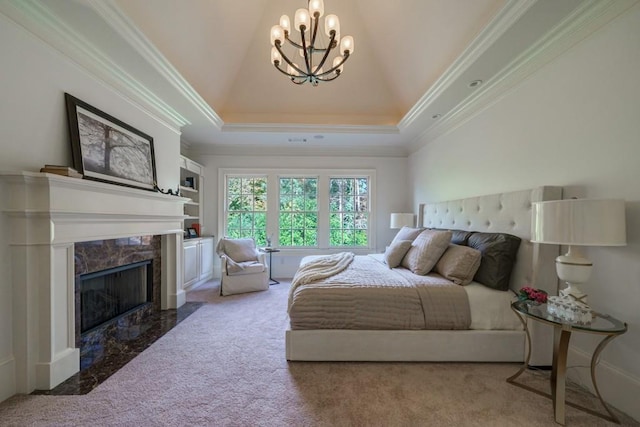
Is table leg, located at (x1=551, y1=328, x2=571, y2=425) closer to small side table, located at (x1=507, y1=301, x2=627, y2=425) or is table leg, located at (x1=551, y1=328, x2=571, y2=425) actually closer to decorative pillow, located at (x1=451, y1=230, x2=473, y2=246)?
small side table, located at (x1=507, y1=301, x2=627, y2=425)

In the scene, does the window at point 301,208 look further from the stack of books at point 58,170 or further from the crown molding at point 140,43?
the stack of books at point 58,170

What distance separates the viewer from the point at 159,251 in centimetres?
325

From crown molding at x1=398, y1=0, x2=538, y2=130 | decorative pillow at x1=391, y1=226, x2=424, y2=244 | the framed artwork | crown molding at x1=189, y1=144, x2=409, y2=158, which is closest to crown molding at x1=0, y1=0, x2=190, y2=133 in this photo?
the framed artwork

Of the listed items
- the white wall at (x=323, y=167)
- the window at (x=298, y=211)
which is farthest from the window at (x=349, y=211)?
the window at (x=298, y=211)

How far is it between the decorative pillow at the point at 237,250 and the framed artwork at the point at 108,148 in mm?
1494

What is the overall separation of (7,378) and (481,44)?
405cm

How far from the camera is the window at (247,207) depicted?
16.9ft

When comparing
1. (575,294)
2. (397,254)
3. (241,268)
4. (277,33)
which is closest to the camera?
(575,294)

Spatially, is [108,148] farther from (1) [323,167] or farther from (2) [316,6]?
(1) [323,167]

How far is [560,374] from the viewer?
154 centimetres

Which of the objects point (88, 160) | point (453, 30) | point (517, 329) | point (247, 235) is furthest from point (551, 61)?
point (247, 235)

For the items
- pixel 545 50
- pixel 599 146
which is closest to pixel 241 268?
pixel 599 146

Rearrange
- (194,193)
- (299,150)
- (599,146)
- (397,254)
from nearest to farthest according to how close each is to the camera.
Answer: (599,146) < (397,254) < (194,193) < (299,150)

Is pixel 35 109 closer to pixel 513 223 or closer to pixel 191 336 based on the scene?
pixel 191 336
